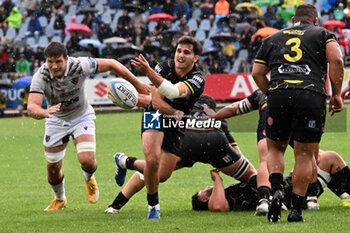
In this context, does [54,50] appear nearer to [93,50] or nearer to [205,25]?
[93,50]

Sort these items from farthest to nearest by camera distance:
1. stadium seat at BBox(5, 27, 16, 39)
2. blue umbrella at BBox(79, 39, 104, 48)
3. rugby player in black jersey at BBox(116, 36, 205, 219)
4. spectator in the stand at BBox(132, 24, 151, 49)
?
stadium seat at BBox(5, 27, 16, 39), spectator in the stand at BBox(132, 24, 151, 49), blue umbrella at BBox(79, 39, 104, 48), rugby player in black jersey at BBox(116, 36, 205, 219)

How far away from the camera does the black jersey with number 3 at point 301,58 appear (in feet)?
Result: 21.5

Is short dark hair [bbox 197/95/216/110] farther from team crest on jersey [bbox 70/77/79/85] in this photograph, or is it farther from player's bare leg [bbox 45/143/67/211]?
player's bare leg [bbox 45/143/67/211]

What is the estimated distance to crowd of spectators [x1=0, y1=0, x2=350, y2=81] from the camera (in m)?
25.4

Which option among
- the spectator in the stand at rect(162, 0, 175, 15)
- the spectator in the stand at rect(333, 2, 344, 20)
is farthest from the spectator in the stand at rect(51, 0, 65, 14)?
the spectator in the stand at rect(333, 2, 344, 20)

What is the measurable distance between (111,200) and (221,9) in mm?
18979

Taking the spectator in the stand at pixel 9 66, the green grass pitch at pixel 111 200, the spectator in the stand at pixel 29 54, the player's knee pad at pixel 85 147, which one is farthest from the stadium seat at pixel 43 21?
the player's knee pad at pixel 85 147

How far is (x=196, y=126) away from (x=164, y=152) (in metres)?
1.05

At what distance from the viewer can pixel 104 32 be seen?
90.5 ft

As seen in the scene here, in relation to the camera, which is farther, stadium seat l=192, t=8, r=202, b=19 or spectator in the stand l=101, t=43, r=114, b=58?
stadium seat l=192, t=8, r=202, b=19

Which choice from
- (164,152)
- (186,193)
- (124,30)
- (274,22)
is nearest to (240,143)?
(186,193)

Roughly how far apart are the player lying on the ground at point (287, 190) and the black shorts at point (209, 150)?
0.20m

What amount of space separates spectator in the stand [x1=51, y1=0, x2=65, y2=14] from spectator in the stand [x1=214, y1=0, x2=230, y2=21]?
284 inches

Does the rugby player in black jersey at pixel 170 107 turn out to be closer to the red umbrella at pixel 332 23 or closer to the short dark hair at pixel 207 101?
the short dark hair at pixel 207 101
